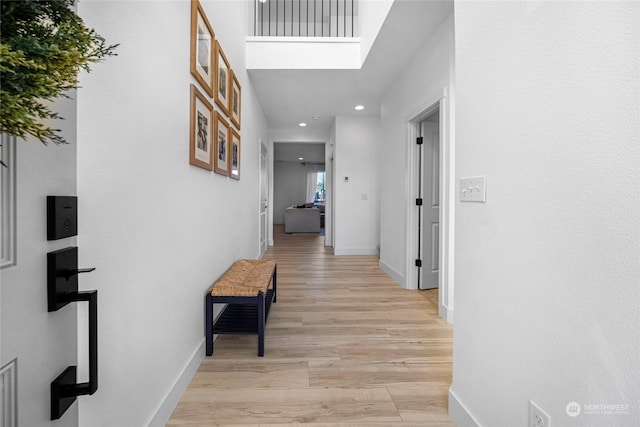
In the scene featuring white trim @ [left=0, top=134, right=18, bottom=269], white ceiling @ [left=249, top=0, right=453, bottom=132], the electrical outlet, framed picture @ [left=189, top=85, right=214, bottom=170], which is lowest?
the electrical outlet

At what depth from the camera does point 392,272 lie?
4344mm

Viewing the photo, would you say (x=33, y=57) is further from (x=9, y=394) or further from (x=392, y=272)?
(x=392, y=272)

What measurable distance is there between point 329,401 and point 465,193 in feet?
4.06

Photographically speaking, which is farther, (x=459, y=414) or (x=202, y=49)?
(x=202, y=49)

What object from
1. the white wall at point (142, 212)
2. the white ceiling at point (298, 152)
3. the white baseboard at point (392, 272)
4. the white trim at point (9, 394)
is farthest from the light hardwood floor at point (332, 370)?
the white ceiling at point (298, 152)

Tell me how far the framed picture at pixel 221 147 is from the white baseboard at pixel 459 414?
6.54 ft

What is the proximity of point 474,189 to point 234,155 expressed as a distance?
7.42 ft

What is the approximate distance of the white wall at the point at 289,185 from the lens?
14.0 metres

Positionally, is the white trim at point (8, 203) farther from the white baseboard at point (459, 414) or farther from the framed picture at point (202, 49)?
the white baseboard at point (459, 414)

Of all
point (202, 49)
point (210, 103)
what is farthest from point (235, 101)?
point (202, 49)

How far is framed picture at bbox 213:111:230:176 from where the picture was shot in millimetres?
2398

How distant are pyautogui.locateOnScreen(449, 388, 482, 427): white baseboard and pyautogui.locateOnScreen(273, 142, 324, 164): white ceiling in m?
8.89

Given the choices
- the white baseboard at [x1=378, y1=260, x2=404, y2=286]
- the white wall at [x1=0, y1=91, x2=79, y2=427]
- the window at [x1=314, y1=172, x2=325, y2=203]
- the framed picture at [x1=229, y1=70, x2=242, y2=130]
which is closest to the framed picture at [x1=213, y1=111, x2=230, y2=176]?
the framed picture at [x1=229, y1=70, x2=242, y2=130]

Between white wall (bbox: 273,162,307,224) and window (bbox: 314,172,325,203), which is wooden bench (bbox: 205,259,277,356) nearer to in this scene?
white wall (bbox: 273,162,307,224)
